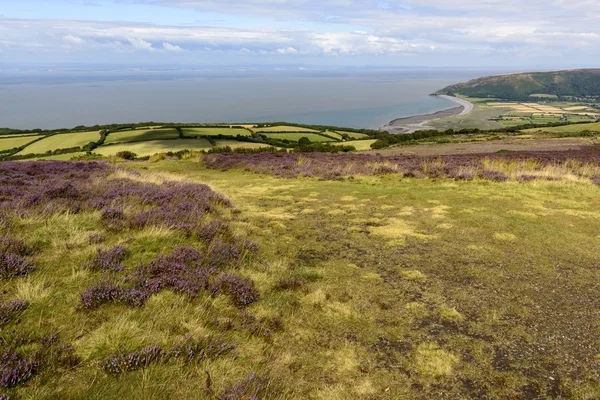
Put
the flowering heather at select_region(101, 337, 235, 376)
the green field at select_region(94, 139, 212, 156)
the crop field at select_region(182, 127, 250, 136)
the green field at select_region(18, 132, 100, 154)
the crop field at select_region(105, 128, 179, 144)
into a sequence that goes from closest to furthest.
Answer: the flowering heather at select_region(101, 337, 235, 376), the green field at select_region(94, 139, 212, 156), the green field at select_region(18, 132, 100, 154), the crop field at select_region(105, 128, 179, 144), the crop field at select_region(182, 127, 250, 136)

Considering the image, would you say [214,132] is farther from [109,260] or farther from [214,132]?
[109,260]

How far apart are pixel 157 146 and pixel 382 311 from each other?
208ft

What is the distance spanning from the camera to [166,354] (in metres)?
4.96

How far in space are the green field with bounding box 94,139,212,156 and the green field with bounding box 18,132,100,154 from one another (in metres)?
10.9

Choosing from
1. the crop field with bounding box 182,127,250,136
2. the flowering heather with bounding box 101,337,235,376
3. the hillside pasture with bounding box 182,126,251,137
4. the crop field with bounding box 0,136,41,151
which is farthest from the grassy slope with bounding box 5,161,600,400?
the crop field with bounding box 0,136,41,151

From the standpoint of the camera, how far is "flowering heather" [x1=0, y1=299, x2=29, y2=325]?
208 inches

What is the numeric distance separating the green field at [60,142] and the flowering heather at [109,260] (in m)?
76.0

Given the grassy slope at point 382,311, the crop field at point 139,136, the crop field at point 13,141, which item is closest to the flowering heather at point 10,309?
the grassy slope at point 382,311

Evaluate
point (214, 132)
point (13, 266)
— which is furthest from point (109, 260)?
point (214, 132)

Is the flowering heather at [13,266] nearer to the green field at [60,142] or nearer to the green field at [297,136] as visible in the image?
the green field at [60,142]

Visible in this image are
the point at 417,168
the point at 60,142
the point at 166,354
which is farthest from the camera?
the point at 60,142

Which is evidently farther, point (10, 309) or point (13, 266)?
point (13, 266)

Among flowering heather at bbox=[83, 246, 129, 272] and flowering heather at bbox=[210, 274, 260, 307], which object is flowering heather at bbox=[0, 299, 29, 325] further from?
flowering heather at bbox=[210, 274, 260, 307]

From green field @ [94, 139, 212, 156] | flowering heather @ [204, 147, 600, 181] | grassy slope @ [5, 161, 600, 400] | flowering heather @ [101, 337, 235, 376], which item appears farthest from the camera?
green field @ [94, 139, 212, 156]
